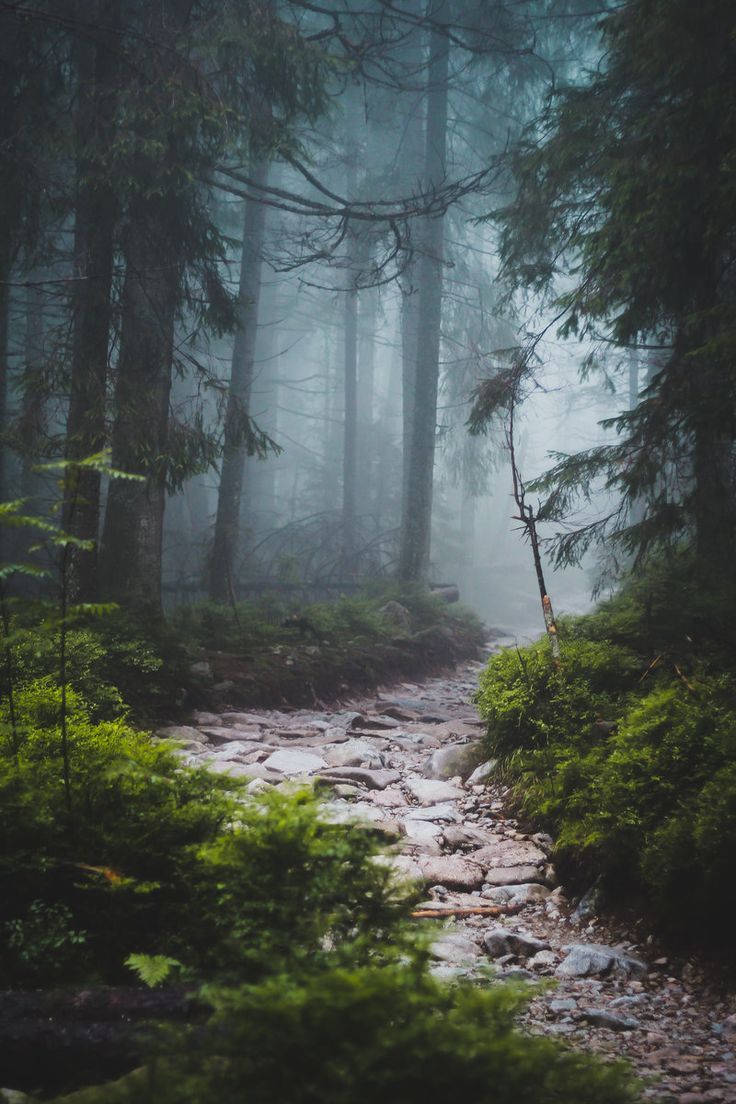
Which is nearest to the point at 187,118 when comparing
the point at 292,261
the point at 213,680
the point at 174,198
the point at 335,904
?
the point at 174,198

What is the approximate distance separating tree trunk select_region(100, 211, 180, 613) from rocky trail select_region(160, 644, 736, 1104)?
2647 millimetres

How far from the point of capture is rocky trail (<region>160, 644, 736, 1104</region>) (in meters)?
2.46

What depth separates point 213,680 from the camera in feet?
24.6

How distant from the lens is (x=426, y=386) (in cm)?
1568

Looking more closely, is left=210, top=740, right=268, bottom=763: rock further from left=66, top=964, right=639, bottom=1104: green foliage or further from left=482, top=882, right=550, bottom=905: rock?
left=66, top=964, right=639, bottom=1104: green foliage

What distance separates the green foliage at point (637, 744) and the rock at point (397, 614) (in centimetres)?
584

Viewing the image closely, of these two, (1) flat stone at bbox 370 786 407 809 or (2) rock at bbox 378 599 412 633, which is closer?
(1) flat stone at bbox 370 786 407 809

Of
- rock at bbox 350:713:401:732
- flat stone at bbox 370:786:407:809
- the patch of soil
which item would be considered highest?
the patch of soil

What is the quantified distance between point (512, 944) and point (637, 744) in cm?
147

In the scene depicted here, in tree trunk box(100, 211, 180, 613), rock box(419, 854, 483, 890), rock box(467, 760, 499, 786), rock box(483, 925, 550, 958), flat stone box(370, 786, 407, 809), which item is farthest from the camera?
tree trunk box(100, 211, 180, 613)

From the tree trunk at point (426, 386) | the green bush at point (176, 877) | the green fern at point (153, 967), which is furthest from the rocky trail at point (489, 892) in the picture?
the tree trunk at point (426, 386)

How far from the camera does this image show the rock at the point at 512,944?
3.18m

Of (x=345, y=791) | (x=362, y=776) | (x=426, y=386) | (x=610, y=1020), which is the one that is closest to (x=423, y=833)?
(x=345, y=791)

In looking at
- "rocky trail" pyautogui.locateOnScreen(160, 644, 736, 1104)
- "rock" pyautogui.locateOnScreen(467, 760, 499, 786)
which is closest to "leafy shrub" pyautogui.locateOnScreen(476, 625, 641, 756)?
"rock" pyautogui.locateOnScreen(467, 760, 499, 786)
